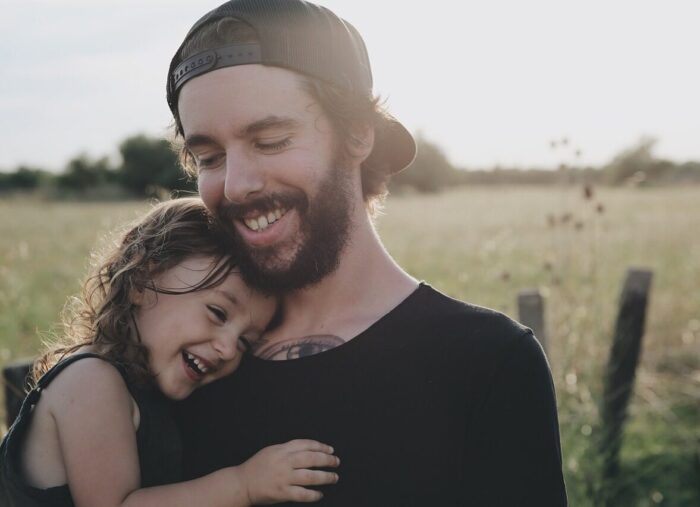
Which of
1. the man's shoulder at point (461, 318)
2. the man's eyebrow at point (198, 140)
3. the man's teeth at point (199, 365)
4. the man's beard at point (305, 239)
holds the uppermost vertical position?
the man's eyebrow at point (198, 140)

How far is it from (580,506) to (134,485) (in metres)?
2.22

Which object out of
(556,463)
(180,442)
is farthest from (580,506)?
(180,442)

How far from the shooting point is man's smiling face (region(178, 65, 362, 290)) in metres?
1.77

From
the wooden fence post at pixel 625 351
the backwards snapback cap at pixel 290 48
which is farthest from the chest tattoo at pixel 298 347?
the wooden fence post at pixel 625 351

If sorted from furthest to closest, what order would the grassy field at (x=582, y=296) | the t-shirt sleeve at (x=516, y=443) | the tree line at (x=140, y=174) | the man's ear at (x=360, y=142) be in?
the tree line at (x=140, y=174) → the grassy field at (x=582, y=296) → the man's ear at (x=360, y=142) → the t-shirt sleeve at (x=516, y=443)

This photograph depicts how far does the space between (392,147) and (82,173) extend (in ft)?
160

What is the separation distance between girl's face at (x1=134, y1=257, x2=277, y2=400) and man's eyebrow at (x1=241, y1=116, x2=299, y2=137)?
1.46ft

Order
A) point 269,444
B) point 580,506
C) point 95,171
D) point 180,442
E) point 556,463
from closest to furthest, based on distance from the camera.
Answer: point 556,463, point 269,444, point 180,442, point 580,506, point 95,171

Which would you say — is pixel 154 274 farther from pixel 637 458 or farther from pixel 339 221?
pixel 637 458

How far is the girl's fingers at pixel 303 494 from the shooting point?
153 cm

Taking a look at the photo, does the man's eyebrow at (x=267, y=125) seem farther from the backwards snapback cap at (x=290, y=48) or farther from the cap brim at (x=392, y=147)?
the cap brim at (x=392, y=147)

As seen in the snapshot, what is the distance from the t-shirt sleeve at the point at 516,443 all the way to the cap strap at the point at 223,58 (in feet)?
3.30

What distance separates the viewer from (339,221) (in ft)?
6.24

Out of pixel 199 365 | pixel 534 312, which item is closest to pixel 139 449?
pixel 199 365
